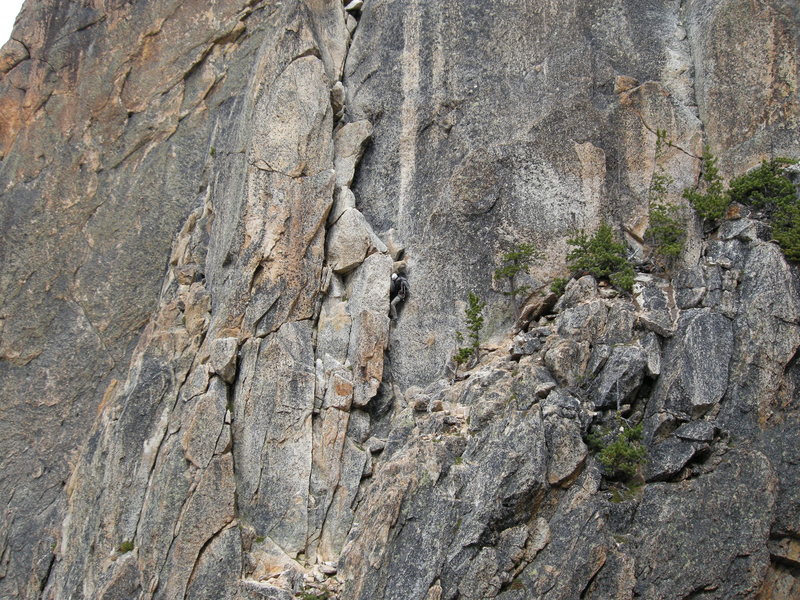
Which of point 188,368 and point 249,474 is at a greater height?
point 188,368

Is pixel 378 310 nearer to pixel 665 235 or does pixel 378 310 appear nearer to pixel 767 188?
pixel 665 235

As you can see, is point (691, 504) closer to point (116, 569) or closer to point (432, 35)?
point (116, 569)

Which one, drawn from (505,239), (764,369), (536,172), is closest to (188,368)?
(505,239)

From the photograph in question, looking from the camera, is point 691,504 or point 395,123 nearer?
point 691,504

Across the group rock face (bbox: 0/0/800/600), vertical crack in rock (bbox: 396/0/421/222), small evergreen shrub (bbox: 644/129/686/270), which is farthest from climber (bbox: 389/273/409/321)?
small evergreen shrub (bbox: 644/129/686/270)

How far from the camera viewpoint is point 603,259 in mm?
23234

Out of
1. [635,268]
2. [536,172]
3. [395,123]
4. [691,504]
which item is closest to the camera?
[691,504]

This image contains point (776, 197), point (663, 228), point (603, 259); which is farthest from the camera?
point (663, 228)

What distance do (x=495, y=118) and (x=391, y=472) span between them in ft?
38.9

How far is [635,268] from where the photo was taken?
2370 centimetres

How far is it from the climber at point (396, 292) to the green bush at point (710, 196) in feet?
26.9

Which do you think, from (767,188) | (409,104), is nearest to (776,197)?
(767,188)

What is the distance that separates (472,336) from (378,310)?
9.09 feet

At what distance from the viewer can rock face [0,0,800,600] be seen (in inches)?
770
